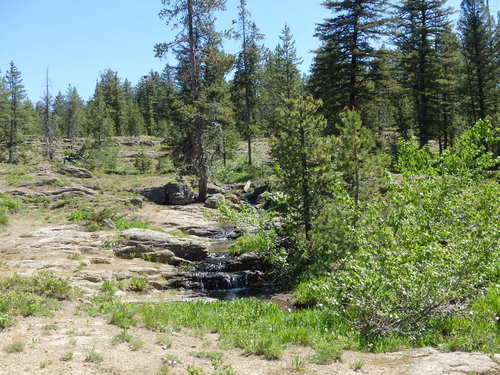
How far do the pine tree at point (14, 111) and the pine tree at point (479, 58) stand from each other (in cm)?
5278

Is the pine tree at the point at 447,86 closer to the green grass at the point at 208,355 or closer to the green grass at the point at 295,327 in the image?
the green grass at the point at 295,327

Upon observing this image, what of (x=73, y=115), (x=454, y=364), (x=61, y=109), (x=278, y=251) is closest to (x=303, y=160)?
(x=278, y=251)

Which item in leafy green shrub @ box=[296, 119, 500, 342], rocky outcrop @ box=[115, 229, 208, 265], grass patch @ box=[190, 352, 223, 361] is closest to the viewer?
grass patch @ box=[190, 352, 223, 361]

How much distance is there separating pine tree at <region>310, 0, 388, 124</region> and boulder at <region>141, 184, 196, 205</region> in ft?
33.8

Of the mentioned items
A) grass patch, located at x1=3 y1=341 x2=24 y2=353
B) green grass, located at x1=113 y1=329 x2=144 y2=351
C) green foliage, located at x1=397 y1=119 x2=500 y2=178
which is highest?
green foliage, located at x1=397 y1=119 x2=500 y2=178

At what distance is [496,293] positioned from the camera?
9.30 metres

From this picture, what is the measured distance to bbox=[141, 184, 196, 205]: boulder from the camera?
969 inches

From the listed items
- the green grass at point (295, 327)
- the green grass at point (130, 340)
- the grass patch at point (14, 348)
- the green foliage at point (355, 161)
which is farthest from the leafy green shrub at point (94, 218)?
the grass patch at point (14, 348)

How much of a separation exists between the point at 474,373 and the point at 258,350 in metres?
3.29

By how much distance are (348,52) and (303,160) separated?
49.1ft

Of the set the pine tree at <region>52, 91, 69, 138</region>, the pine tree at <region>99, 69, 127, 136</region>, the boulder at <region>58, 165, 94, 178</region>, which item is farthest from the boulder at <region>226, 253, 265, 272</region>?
the pine tree at <region>52, 91, 69, 138</region>

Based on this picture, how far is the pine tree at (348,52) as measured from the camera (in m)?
25.0

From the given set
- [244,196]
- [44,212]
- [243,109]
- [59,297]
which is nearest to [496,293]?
[59,297]

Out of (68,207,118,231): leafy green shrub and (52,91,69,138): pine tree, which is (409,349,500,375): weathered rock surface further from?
(52,91,69,138): pine tree
